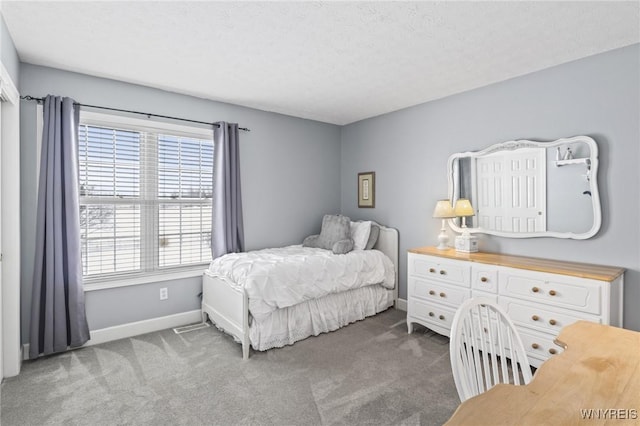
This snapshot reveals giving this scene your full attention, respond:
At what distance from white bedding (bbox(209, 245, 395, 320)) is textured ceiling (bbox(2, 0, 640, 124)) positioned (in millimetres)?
1708

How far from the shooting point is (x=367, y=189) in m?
4.54

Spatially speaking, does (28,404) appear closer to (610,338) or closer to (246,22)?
(246,22)

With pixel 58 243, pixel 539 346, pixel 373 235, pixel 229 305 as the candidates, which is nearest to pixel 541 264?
pixel 539 346

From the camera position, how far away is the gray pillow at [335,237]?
380cm

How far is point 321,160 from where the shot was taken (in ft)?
15.5

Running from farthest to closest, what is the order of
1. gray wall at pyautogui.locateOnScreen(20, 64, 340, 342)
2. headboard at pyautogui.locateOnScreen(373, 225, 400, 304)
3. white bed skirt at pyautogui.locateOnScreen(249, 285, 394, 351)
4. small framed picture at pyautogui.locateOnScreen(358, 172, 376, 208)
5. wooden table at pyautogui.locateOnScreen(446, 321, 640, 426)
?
1. small framed picture at pyautogui.locateOnScreen(358, 172, 376, 208)
2. headboard at pyautogui.locateOnScreen(373, 225, 400, 304)
3. white bed skirt at pyautogui.locateOnScreen(249, 285, 394, 351)
4. gray wall at pyautogui.locateOnScreen(20, 64, 340, 342)
5. wooden table at pyautogui.locateOnScreen(446, 321, 640, 426)

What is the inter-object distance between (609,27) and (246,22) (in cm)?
236

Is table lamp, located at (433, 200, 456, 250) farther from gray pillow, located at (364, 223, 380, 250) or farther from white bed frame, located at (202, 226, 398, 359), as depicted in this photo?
gray pillow, located at (364, 223, 380, 250)

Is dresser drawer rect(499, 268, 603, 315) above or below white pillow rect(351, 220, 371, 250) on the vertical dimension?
below

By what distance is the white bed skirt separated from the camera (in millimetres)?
2917

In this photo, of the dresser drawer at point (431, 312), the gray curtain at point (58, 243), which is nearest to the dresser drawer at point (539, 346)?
the dresser drawer at point (431, 312)

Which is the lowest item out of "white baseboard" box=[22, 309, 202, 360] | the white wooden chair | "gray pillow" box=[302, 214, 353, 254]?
"white baseboard" box=[22, 309, 202, 360]

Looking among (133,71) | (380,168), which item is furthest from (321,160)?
(133,71)

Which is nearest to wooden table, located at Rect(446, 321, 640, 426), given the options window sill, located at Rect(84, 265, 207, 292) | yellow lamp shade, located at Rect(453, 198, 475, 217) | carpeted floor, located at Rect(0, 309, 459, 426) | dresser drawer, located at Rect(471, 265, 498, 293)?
carpeted floor, located at Rect(0, 309, 459, 426)
